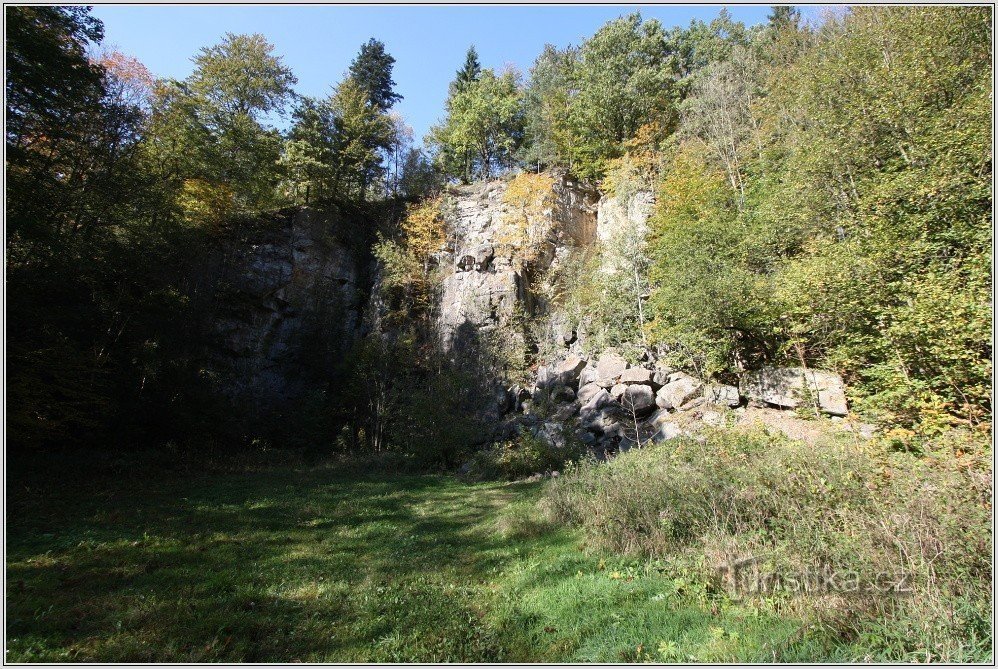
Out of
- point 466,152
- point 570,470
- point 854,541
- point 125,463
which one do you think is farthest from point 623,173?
point 125,463

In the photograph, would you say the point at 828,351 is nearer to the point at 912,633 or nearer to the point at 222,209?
the point at 912,633

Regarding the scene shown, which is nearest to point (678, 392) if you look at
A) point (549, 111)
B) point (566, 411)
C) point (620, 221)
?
point (566, 411)

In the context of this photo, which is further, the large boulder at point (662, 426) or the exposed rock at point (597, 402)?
the exposed rock at point (597, 402)

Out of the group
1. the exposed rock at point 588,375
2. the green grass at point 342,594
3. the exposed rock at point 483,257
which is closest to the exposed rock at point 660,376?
the exposed rock at point 588,375

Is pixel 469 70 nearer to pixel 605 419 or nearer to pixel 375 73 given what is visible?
pixel 375 73

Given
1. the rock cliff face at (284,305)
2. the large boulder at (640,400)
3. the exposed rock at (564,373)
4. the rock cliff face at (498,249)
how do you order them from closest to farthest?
the large boulder at (640,400)
the exposed rock at (564,373)
the rock cliff face at (498,249)
the rock cliff face at (284,305)

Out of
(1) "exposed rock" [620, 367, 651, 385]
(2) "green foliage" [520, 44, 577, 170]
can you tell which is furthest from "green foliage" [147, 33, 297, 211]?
(1) "exposed rock" [620, 367, 651, 385]

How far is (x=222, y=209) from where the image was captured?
2262 centimetres

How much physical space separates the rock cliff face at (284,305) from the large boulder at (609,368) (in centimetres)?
1416

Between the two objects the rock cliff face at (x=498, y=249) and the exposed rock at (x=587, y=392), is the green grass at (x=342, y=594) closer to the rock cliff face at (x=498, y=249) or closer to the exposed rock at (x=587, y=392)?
the exposed rock at (x=587, y=392)

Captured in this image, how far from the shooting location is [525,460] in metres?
11.5

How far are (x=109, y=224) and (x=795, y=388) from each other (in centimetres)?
2058

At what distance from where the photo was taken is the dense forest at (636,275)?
15.4ft

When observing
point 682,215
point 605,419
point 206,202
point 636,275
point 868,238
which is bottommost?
point 605,419
